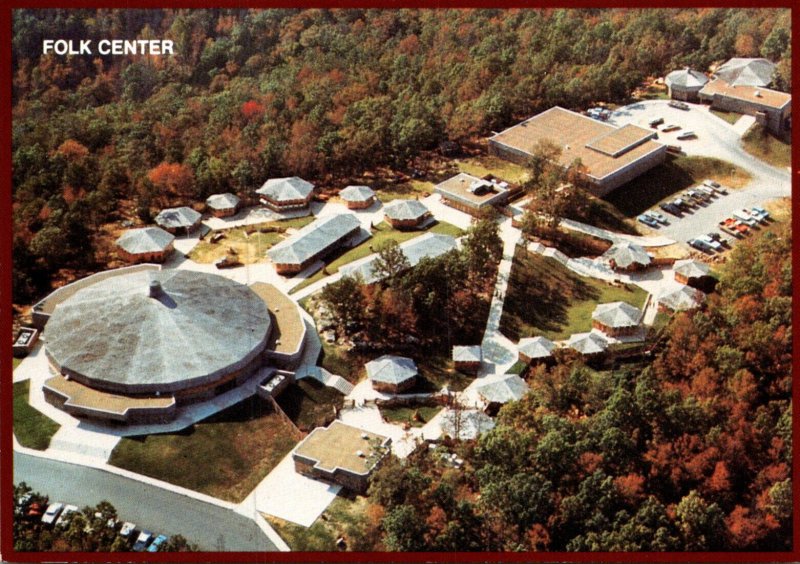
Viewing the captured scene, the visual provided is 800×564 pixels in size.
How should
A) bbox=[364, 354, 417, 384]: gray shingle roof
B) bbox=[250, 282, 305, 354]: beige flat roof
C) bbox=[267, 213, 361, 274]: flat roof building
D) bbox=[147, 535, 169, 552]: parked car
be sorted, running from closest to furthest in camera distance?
bbox=[147, 535, 169, 552]: parked car < bbox=[364, 354, 417, 384]: gray shingle roof < bbox=[250, 282, 305, 354]: beige flat roof < bbox=[267, 213, 361, 274]: flat roof building

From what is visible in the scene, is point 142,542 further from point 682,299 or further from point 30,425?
point 682,299

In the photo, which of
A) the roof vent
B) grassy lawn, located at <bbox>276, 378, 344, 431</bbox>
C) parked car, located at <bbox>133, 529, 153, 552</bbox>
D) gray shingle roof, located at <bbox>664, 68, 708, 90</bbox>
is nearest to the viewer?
parked car, located at <bbox>133, 529, 153, 552</bbox>

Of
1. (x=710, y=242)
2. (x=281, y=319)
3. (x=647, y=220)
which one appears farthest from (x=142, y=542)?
(x=710, y=242)

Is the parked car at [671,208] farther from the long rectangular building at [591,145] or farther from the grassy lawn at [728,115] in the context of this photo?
the grassy lawn at [728,115]

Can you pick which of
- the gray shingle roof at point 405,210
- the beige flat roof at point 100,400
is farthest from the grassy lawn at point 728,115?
the beige flat roof at point 100,400

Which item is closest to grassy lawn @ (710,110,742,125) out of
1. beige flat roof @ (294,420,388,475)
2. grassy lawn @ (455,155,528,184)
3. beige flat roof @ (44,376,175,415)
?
grassy lawn @ (455,155,528,184)

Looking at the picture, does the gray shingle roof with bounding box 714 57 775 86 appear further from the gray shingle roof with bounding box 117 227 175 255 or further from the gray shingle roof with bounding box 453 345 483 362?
the gray shingle roof with bounding box 117 227 175 255
